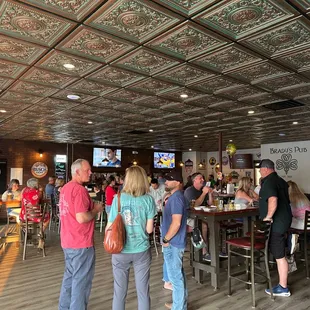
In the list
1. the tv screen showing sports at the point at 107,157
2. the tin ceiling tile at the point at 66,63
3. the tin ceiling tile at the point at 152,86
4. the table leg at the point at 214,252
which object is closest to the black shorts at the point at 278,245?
the table leg at the point at 214,252

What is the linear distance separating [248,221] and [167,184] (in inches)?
99.1

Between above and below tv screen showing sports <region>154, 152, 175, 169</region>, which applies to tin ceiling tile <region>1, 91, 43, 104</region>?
above

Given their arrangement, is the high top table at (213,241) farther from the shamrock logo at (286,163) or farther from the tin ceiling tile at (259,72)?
the shamrock logo at (286,163)

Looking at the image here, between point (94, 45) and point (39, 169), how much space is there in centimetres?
1085

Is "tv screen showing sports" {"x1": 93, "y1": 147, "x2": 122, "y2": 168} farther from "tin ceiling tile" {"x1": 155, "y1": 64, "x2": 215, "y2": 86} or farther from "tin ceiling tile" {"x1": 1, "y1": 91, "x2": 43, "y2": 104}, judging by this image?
"tin ceiling tile" {"x1": 155, "y1": 64, "x2": 215, "y2": 86}

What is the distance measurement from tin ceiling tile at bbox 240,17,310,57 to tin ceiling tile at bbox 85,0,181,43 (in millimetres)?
1013

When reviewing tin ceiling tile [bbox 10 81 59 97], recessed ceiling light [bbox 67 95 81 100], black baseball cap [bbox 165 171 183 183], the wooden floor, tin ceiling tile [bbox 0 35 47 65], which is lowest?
the wooden floor

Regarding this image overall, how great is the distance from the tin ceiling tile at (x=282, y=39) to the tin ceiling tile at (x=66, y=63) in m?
2.05

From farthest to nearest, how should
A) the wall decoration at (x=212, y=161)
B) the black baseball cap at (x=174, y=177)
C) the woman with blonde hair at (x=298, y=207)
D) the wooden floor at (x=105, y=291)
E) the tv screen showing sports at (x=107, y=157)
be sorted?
1. the wall decoration at (x=212, y=161)
2. the tv screen showing sports at (x=107, y=157)
3. the woman with blonde hair at (x=298, y=207)
4. the wooden floor at (x=105, y=291)
5. the black baseball cap at (x=174, y=177)

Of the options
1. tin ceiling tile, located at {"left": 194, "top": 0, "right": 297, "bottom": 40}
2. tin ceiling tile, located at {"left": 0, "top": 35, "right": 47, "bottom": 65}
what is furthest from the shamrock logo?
tin ceiling tile, located at {"left": 0, "top": 35, "right": 47, "bottom": 65}

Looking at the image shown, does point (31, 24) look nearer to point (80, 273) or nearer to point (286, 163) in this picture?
point (80, 273)

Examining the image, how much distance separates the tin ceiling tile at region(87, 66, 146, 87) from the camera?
432 centimetres

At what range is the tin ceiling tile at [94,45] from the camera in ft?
10.4

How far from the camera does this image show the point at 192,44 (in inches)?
135
